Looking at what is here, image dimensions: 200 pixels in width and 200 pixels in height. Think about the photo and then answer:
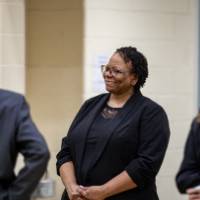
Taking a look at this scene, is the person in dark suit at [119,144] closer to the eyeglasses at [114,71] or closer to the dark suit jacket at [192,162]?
the eyeglasses at [114,71]

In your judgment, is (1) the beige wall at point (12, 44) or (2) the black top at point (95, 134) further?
(1) the beige wall at point (12, 44)

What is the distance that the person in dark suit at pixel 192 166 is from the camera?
2492 mm

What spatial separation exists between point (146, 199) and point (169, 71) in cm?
115

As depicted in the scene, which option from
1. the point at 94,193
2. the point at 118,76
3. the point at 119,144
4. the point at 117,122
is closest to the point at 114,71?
the point at 118,76

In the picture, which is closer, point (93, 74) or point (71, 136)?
point (71, 136)

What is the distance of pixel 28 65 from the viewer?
13.8 ft

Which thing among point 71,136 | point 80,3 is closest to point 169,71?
point 80,3

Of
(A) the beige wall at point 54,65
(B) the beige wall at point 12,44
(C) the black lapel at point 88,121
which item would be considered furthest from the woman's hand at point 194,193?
(A) the beige wall at point 54,65

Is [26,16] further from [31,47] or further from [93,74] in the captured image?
[93,74]

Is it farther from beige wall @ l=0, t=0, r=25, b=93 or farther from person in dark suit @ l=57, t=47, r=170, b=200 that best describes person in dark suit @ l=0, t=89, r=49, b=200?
beige wall @ l=0, t=0, r=25, b=93

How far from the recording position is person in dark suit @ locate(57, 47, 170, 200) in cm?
315

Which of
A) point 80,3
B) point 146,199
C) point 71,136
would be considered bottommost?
point 146,199

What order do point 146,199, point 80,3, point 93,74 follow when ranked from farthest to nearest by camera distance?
1. point 80,3
2. point 93,74
3. point 146,199

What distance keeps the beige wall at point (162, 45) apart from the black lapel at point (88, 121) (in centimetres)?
57
